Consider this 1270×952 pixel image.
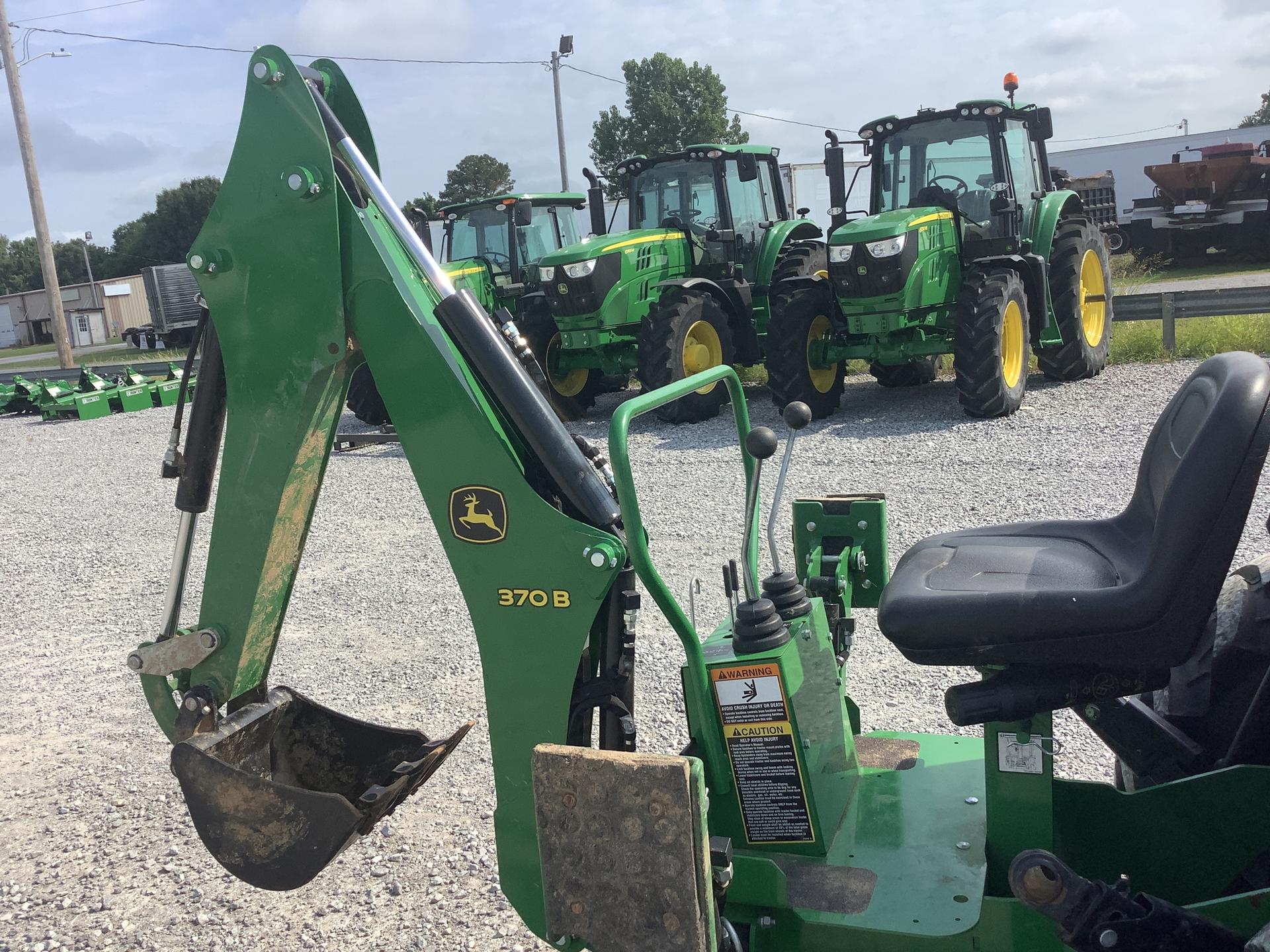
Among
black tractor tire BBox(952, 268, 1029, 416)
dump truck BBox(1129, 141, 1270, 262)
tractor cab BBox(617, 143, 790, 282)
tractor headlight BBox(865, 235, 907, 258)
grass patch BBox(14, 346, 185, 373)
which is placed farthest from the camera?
grass patch BBox(14, 346, 185, 373)

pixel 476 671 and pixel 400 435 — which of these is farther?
pixel 476 671

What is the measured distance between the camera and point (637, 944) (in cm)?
167

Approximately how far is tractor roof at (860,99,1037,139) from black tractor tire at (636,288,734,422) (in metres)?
1.99

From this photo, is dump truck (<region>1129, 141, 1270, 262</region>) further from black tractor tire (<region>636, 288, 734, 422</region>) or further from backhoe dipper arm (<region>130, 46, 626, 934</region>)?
backhoe dipper arm (<region>130, 46, 626, 934</region>)

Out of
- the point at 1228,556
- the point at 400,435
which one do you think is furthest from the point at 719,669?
the point at 1228,556

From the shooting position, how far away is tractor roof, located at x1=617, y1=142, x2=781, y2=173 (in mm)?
10000

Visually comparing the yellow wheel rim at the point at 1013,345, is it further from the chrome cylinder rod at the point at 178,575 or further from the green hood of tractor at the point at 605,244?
the chrome cylinder rod at the point at 178,575

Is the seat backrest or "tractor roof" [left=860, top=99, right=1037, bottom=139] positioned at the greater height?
"tractor roof" [left=860, top=99, right=1037, bottom=139]

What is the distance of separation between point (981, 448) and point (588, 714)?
5684 millimetres

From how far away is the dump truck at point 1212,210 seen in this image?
62.4 feet

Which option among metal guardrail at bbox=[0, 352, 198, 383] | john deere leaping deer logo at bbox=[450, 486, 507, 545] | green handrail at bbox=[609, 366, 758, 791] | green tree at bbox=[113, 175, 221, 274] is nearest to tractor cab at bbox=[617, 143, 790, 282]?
green handrail at bbox=[609, 366, 758, 791]

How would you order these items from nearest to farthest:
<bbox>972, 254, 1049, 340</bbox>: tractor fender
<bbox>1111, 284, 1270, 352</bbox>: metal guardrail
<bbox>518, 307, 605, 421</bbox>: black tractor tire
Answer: <bbox>972, 254, 1049, 340</bbox>: tractor fender < <bbox>1111, 284, 1270, 352</bbox>: metal guardrail < <bbox>518, 307, 605, 421</bbox>: black tractor tire

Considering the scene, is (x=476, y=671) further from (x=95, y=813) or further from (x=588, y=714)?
(x=588, y=714)

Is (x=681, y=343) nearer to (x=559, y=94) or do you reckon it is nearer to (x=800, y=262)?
(x=800, y=262)
